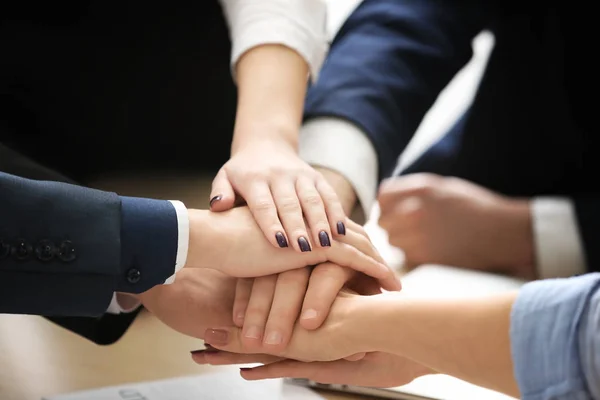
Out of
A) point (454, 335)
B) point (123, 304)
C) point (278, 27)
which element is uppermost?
point (278, 27)

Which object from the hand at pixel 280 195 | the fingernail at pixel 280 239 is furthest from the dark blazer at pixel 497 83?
the fingernail at pixel 280 239

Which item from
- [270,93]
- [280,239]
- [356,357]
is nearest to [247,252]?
[280,239]

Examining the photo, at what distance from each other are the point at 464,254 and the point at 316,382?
492 millimetres

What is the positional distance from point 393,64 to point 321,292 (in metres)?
0.50

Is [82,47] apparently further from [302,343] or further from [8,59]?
[302,343]

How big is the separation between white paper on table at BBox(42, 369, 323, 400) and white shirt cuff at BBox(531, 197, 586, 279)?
520 millimetres

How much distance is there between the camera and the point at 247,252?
68 cm

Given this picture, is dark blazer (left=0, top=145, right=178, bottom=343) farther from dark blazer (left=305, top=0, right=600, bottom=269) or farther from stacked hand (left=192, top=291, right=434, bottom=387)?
dark blazer (left=305, top=0, right=600, bottom=269)

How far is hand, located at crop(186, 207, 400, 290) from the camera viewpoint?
0.66m

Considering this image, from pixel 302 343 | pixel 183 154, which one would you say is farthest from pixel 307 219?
pixel 183 154

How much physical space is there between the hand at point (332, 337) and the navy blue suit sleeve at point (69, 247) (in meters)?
0.11

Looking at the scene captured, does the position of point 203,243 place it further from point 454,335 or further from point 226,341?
point 454,335

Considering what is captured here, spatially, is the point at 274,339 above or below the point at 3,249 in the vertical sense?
below

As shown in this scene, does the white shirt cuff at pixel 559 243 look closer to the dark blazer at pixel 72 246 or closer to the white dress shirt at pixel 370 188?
the white dress shirt at pixel 370 188
